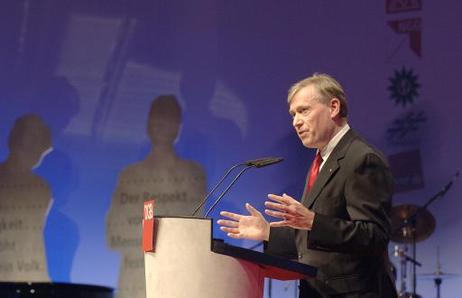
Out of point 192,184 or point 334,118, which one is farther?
point 192,184

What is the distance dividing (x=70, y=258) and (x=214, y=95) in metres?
1.81

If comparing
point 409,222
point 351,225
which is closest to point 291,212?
point 351,225

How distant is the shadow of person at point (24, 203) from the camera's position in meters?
6.38

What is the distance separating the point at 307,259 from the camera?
2.52m

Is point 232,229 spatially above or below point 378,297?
above

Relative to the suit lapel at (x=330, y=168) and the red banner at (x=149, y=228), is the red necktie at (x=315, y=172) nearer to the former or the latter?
the suit lapel at (x=330, y=168)

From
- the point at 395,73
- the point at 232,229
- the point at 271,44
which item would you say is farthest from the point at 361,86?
the point at 232,229

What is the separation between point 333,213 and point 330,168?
16cm

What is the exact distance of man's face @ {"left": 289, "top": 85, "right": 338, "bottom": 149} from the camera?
260 centimetres

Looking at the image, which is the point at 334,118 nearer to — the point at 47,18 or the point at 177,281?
the point at 177,281

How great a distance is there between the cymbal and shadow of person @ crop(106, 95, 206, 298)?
1.56m

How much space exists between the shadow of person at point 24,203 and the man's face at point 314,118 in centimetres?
424

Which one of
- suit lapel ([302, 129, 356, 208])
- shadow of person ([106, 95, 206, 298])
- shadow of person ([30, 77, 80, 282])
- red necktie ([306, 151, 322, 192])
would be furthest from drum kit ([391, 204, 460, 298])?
suit lapel ([302, 129, 356, 208])

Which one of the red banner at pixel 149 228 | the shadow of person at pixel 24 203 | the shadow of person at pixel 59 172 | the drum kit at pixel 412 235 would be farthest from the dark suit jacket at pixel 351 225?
the shadow of person at pixel 24 203
